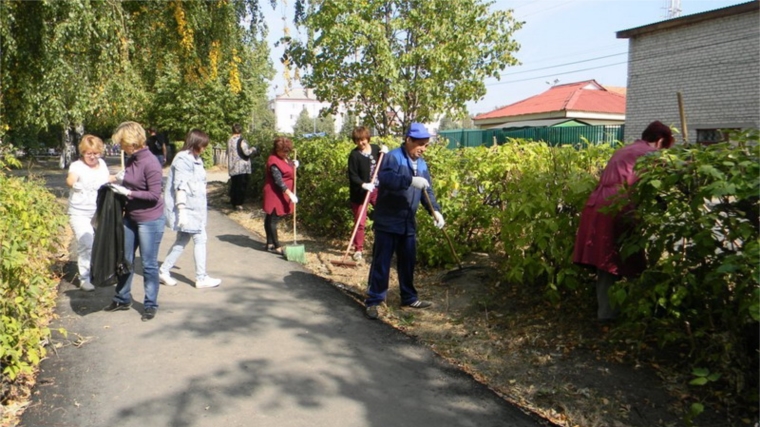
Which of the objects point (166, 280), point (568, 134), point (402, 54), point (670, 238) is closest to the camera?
point (670, 238)

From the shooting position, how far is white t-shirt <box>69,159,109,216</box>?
6.24 metres

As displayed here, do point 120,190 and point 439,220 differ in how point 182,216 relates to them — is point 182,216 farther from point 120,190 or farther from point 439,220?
point 439,220

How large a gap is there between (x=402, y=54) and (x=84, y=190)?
909 centimetres

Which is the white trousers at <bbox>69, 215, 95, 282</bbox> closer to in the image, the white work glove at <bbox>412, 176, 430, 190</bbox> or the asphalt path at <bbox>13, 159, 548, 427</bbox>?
the asphalt path at <bbox>13, 159, 548, 427</bbox>

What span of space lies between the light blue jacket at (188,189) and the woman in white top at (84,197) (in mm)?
712

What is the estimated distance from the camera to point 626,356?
4281 mm

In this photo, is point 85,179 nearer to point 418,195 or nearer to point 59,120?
point 418,195

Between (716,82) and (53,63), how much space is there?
18899 mm

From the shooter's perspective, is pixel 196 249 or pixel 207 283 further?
pixel 207 283

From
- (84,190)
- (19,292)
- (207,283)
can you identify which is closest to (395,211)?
(207,283)

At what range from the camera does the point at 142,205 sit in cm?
539

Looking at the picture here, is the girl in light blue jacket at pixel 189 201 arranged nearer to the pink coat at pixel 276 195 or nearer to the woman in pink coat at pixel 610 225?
the pink coat at pixel 276 195

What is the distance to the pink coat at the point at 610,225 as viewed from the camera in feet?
14.4

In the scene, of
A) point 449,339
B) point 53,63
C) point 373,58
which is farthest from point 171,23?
point 449,339
